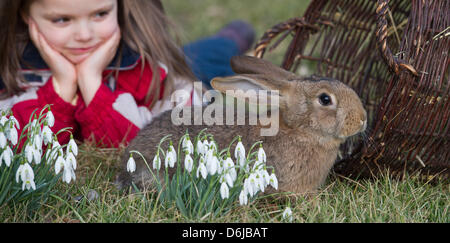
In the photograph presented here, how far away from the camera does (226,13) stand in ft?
24.3

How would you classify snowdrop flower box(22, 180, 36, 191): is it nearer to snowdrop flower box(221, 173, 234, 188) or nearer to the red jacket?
snowdrop flower box(221, 173, 234, 188)

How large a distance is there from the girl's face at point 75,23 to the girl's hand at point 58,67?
4 cm

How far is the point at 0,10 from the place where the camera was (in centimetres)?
398

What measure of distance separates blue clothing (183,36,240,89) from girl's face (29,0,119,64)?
1.65 m

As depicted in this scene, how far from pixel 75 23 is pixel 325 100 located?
1898 mm

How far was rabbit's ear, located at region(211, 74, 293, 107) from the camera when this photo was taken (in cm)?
304

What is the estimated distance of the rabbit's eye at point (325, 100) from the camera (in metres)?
3.09

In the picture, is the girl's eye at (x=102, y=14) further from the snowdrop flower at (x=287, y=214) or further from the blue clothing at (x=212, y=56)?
the snowdrop flower at (x=287, y=214)

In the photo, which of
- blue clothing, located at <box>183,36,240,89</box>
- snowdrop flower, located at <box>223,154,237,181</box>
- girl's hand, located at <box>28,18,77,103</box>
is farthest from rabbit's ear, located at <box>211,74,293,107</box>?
blue clothing, located at <box>183,36,240,89</box>

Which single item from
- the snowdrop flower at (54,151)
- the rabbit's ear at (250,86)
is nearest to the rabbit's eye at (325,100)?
the rabbit's ear at (250,86)
